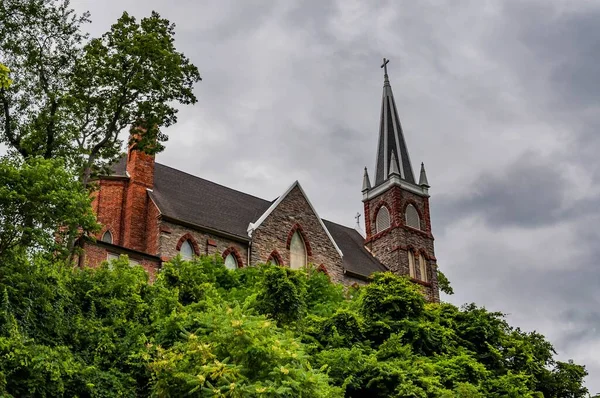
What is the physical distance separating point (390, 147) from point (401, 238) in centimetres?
729

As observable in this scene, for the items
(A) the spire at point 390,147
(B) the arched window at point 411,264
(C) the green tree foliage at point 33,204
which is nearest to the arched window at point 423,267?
(B) the arched window at point 411,264

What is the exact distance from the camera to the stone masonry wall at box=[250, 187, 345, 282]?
3619cm

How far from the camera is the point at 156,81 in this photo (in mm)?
26781

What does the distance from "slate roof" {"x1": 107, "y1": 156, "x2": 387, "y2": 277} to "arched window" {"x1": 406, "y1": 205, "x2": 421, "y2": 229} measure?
407 centimetres

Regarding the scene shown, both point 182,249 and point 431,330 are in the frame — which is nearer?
point 431,330

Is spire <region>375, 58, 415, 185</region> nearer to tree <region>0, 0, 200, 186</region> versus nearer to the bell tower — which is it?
the bell tower

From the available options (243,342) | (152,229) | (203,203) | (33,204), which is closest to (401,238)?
(203,203)

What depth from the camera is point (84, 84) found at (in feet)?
86.6

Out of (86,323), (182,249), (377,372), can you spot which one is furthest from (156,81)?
(377,372)

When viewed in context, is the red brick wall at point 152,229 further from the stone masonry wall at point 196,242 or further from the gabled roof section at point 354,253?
the gabled roof section at point 354,253

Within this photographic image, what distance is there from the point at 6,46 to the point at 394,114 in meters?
31.5

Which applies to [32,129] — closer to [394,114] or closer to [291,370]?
[291,370]

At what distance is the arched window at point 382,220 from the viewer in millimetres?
46562

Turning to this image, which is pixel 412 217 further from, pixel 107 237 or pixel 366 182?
pixel 107 237
